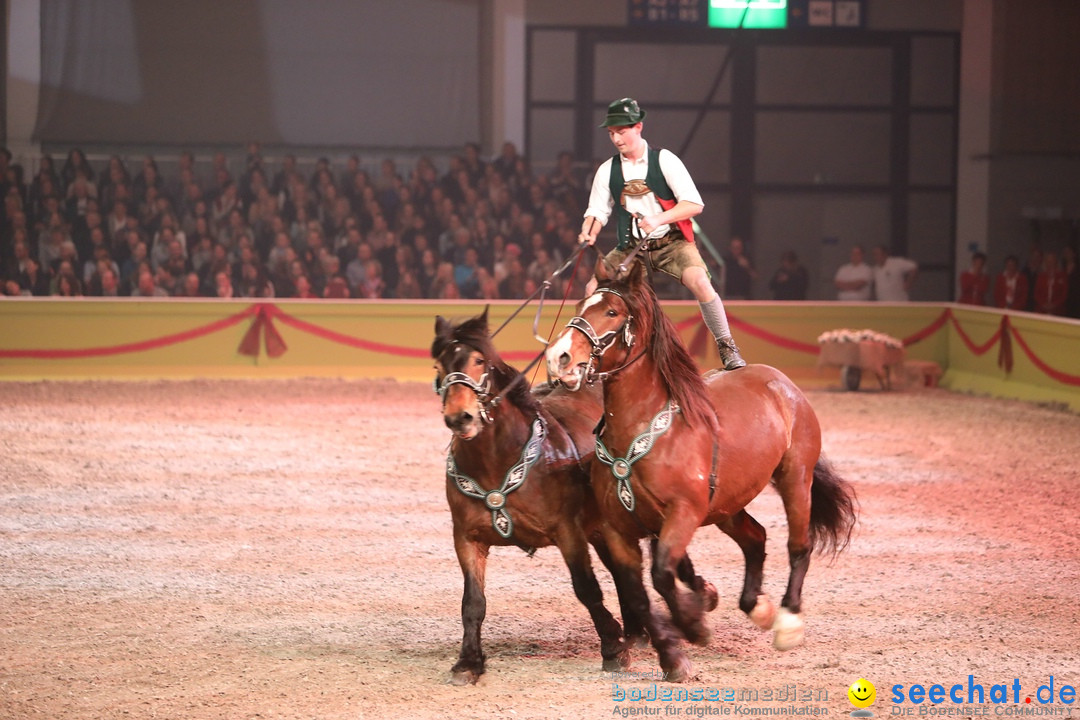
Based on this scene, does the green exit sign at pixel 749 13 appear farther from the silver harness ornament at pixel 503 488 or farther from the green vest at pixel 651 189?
the silver harness ornament at pixel 503 488

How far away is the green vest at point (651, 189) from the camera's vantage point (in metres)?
6.21

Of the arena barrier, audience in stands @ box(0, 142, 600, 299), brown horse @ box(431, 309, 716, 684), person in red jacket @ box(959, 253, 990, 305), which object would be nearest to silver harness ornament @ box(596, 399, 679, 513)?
brown horse @ box(431, 309, 716, 684)

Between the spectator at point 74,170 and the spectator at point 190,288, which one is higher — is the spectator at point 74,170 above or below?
above

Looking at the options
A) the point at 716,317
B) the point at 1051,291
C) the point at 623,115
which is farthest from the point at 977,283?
the point at 623,115

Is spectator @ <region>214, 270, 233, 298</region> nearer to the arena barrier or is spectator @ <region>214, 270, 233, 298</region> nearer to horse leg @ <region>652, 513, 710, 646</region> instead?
the arena barrier

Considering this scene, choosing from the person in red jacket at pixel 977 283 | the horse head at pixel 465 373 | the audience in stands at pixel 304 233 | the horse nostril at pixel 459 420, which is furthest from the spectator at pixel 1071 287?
the horse nostril at pixel 459 420

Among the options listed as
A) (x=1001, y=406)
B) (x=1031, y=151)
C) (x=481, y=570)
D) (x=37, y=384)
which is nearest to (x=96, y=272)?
(x=37, y=384)

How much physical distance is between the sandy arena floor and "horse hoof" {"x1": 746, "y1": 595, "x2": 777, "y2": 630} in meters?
0.17

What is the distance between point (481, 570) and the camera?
555 centimetres

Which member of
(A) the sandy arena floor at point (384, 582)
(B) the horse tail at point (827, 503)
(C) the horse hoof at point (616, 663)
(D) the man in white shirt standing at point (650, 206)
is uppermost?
(D) the man in white shirt standing at point (650, 206)

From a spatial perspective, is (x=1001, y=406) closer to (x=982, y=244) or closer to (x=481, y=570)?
(x=982, y=244)

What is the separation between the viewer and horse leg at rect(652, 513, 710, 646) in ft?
17.3

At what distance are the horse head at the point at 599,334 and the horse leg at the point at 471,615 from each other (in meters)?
0.87

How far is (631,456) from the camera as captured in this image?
17.6 ft
